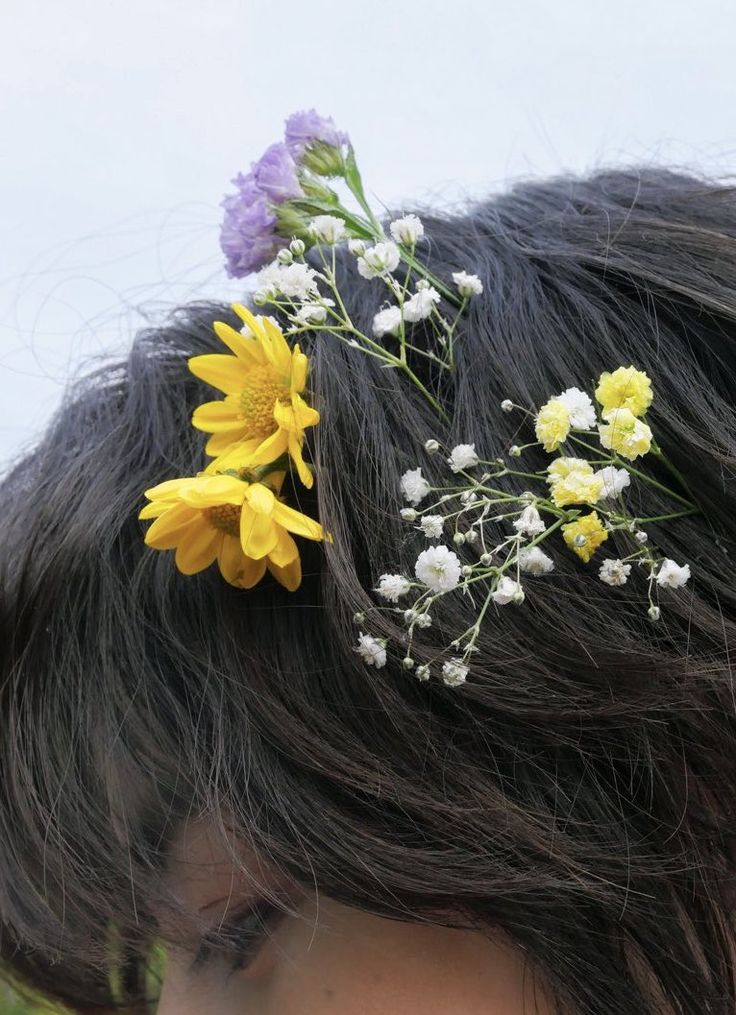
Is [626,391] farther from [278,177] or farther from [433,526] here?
[278,177]

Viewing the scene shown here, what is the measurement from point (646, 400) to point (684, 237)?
0.64 ft

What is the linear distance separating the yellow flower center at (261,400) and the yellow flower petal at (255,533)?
0.30ft

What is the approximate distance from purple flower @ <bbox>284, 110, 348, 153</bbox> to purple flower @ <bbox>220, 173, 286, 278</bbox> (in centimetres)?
5

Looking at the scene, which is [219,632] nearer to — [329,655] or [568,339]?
[329,655]

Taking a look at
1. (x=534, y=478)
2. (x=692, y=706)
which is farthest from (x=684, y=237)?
(x=692, y=706)

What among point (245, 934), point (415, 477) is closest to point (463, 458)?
point (415, 477)

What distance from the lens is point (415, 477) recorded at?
0.66 metres

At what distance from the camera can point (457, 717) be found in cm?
65

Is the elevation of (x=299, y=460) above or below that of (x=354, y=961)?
above

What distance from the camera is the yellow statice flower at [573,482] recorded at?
62 cm

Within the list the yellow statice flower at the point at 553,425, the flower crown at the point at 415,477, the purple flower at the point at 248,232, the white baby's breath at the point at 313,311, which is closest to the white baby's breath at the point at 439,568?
the flower crown at the point at 415,477

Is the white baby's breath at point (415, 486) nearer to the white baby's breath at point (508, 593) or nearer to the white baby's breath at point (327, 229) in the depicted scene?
the white baby's breath at point (508, 593)

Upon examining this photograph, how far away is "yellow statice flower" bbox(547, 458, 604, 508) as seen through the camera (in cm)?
62

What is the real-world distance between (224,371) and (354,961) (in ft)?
1.47
